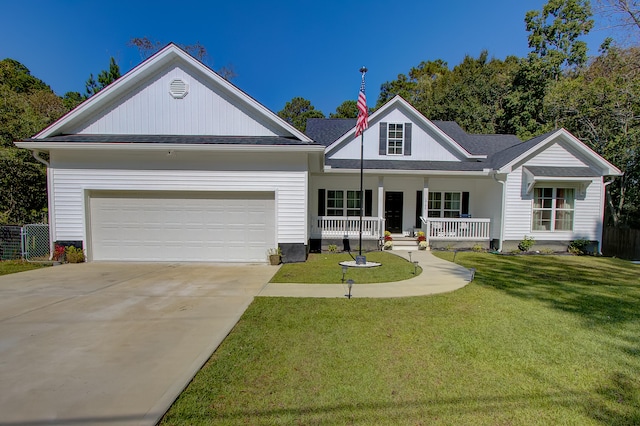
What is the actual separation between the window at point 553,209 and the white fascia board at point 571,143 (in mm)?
1439

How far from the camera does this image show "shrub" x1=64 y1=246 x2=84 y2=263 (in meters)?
10.0

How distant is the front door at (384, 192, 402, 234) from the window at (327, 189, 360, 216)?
1.54 metres

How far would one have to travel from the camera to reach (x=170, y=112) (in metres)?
10.7

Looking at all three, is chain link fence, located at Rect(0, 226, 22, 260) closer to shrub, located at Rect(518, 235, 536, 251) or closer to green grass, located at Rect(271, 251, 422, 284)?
green grass, located at Rect(271, 251, 422, 284)

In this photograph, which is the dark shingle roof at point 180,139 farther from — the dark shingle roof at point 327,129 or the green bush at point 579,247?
the green bush at point 579,247

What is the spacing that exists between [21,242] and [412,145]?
15.3m

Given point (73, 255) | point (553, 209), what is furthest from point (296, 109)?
point (73, 255)

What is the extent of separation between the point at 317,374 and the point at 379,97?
4294cm

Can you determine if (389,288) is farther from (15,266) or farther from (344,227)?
(15,266)

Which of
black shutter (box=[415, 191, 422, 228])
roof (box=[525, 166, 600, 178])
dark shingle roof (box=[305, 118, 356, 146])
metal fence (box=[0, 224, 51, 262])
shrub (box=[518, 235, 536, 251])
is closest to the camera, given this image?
metal fence (box=[0, 224, 51, 262])

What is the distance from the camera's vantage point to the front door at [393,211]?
15.5 meters

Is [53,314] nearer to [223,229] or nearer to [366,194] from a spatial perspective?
[223,229]

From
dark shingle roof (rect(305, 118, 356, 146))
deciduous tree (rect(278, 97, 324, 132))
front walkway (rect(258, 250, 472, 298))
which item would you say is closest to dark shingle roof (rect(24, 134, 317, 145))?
front walkway (rect(258, 250, 472, 298))

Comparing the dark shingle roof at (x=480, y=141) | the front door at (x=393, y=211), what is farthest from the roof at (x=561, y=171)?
the front door at (x=393, y=211)
